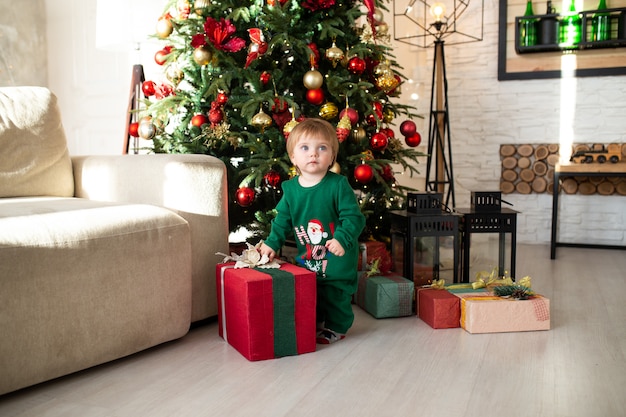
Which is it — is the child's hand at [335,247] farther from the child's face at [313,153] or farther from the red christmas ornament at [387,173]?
the red christmas ornament at [387,173]

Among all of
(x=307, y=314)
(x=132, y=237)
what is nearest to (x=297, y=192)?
(x=307, y=314)

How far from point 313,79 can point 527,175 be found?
2.24 metres

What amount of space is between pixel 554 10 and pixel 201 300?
10.5ft

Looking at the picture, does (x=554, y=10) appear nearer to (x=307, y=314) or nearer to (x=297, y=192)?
(x=297, y=192)

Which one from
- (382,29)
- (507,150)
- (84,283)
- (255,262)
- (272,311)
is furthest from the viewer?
(507,150)

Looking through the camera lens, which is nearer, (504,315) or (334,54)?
(504,315)

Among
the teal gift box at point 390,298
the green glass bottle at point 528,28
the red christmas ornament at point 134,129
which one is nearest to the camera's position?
the teal gift box at point 390,298

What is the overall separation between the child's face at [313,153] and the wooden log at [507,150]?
8.36 ft

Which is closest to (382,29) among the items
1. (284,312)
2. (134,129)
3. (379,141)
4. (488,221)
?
(379,141)

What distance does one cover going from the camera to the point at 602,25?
380 centimetres

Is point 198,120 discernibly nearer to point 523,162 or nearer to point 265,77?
point 265,77

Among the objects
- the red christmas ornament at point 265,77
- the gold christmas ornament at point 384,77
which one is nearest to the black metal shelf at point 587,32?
the gold christmas ornament at point 384,77

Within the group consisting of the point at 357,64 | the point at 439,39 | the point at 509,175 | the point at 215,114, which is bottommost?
the point at 509,175

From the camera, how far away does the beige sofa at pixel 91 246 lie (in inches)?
60.5
